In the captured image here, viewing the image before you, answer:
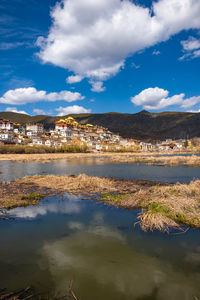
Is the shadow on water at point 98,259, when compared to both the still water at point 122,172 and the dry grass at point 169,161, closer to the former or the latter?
the still water at point 122,172

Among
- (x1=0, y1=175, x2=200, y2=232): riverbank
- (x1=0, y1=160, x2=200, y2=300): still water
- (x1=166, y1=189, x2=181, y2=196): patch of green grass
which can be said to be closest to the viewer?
(x1=0, y1=160, x2=200, y2=300): still water

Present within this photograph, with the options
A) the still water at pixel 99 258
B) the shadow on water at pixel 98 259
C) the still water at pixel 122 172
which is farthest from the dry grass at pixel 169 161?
the shadow on water at pixel 98 259

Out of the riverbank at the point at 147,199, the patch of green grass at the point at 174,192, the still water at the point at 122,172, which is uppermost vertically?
the patch of green grass at the point at 174,192

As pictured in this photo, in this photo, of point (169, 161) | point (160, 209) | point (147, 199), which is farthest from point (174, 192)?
point (169, 161)

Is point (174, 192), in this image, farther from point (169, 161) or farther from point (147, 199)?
point (169, 161)

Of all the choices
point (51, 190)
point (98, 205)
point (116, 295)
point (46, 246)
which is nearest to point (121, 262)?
point (116, 295)

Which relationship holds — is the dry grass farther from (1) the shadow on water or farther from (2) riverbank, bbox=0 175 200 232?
(1) the shadow on water

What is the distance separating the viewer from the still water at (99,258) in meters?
5.33

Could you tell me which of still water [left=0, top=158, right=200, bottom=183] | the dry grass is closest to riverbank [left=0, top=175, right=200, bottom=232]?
still water [left=0, top=158, right=200, bottom=183]

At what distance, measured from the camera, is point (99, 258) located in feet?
22.4

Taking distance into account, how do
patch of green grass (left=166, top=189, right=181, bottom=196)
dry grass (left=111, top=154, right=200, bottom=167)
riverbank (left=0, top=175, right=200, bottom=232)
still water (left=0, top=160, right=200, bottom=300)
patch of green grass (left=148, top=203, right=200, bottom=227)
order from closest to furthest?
still water (left=0, top=160, right=200, bottom=300) → patch of green grass (left=148, top=203, right=200, bottom=227) → riverbank (left=0, top=175, right=200, bottom=232) → patch of green grass (left=166, top=189, right=181, bottom=196) → dry grass (left=111, top=154, right=200, bottom=167)

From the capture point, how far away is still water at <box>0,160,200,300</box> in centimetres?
533

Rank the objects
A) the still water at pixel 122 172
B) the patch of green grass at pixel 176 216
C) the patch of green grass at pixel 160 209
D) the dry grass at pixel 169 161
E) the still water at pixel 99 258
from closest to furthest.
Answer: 1. the still water at pixel 99 258
2. the patch of green grass at pixel 176 216
3. the patch of green grass at pixel 160 209
4. the still water at pixel 122 172
5. the dry grass at pixel 169 161

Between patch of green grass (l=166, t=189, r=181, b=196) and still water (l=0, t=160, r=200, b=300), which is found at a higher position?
patch of green grass (l=166, t=189, r=181, b=196)
